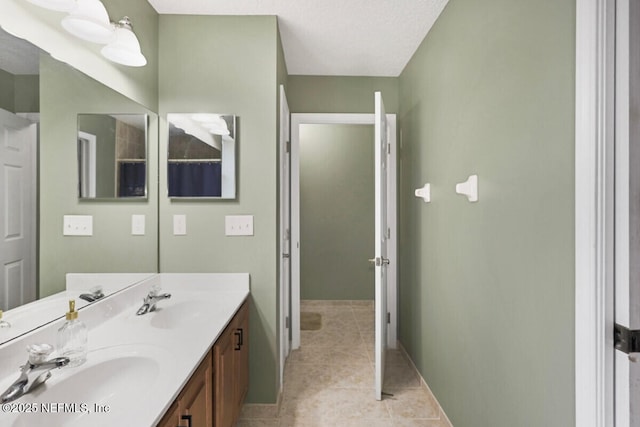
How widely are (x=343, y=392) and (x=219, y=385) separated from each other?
118 cm

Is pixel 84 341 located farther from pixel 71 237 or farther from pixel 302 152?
pixel 302 152

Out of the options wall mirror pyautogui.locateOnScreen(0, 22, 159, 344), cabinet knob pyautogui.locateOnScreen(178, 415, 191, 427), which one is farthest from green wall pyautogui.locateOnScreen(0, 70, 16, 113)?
cabinet knob pyautogui.locateOnScreen(178, 415, 191, 427)

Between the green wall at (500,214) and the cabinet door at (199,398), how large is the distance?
1195 mm

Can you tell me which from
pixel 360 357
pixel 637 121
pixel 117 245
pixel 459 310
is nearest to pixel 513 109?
pixel 637 121

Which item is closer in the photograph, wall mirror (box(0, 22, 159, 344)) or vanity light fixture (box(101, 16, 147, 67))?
wall mirror (box(0, 22, 159, 344))

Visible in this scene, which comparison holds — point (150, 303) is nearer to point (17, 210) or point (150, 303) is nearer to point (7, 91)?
point (17, 210)

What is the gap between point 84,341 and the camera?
1.14m

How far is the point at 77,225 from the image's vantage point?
134 centimetres

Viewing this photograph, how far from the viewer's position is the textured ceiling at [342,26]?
1867mm

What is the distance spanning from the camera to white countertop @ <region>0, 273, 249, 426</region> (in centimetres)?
83

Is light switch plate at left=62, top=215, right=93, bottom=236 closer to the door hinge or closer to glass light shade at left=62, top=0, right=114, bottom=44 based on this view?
glass light shade at left=62, top=0, right=114, bottom=44

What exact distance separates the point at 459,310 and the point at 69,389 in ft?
5.60

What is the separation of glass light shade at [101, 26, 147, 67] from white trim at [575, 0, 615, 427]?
5.71 ft

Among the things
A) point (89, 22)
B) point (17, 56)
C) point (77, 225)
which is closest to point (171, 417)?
point (77, 225)
